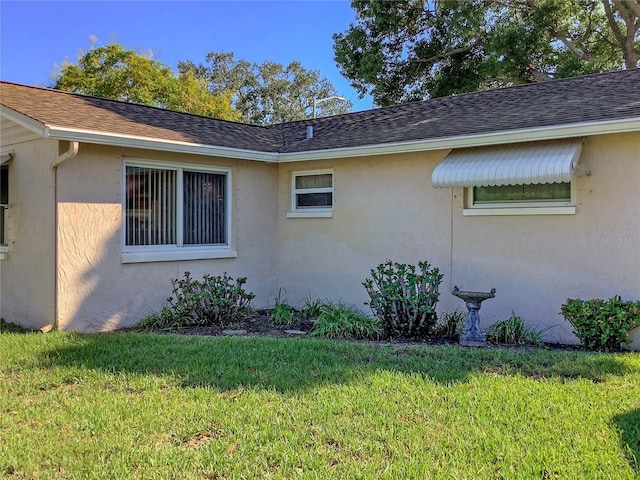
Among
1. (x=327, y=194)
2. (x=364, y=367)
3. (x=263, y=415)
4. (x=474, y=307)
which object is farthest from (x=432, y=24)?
(x=263, y=415)

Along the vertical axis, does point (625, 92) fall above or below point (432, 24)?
below

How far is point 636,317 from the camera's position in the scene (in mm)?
7250

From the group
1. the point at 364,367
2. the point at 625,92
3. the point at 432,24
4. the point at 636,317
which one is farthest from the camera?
the point at 432,24

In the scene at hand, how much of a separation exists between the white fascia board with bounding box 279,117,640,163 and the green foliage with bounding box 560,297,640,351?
253cm

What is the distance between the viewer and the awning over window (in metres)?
7.58

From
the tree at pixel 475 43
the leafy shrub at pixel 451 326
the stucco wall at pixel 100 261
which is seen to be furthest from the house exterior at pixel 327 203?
the tree at pixel 475 43

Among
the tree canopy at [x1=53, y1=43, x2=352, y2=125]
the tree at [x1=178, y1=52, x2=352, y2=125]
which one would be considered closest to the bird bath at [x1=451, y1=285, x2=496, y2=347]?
the tree canopy at [x1=53, y1=43, x2=352, y2=125]

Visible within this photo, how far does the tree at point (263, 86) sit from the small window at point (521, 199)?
37.1 metres

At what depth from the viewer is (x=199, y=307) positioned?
30.3ft

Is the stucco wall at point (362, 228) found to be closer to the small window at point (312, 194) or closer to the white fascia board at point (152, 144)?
the small window at point (312, 194)

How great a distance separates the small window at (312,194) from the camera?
11312mm

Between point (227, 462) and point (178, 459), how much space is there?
1.24ft

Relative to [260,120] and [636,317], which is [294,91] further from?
[636,317]

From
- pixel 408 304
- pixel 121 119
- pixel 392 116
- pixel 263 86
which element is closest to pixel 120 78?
pixel 263 86
